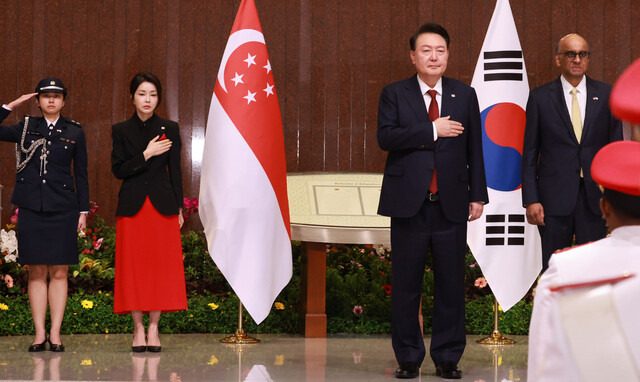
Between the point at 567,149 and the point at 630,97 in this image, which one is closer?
the point at 630,97

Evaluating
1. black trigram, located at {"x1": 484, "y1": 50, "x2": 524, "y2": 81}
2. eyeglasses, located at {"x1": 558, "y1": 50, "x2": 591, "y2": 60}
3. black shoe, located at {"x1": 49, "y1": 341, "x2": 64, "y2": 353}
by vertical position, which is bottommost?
black shoe, located at {"x1": 49, "y1": 341, "x2": 64, "y2": 353}

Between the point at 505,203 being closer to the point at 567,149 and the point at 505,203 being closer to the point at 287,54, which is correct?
the point at 567,149

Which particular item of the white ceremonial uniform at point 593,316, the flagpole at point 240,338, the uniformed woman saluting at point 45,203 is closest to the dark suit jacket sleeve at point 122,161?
the uniformed woman saluting at point 45,203

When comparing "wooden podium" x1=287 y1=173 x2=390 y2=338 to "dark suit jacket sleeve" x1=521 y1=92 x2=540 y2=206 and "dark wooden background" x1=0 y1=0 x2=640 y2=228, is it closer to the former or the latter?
"dark suit jacket sleeve" x1=521 y1=92 x2=540 y2=206

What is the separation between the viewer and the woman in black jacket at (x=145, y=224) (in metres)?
5.57

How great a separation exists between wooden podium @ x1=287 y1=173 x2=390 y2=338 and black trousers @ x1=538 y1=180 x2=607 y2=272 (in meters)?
1.81

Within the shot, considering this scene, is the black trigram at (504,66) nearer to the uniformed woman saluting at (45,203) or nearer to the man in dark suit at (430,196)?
the man in dark suit at (430,196)

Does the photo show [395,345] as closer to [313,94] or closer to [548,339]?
[548,339]

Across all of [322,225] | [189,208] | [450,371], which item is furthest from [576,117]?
[189,208]

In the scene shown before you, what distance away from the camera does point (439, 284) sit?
468 centimetres

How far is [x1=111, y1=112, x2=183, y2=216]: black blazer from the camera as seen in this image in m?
5.57

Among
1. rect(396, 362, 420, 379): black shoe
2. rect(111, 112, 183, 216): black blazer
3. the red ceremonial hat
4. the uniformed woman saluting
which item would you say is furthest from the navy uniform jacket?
the red ceremonial hat

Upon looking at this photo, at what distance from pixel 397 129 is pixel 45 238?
2.46 m

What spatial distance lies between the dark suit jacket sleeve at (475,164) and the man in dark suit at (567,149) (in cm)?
26
